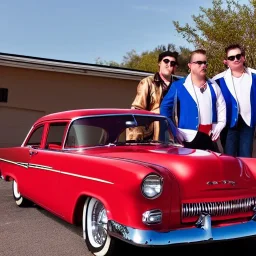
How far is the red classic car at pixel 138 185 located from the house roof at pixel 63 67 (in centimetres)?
830

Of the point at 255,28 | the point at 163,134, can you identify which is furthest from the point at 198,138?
the point at 255,28

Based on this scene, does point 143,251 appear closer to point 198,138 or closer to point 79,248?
point 79,248

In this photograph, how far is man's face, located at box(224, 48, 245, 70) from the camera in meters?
5.30

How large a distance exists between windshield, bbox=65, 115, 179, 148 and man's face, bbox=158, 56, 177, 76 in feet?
3.29

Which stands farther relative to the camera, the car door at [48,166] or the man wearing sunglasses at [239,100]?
the man wearing sunglasses at [239,100]

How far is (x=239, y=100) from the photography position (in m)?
5.37

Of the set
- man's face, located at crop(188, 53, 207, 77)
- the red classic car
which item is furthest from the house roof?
man's face, located at crop(188, 53, 207, 77)

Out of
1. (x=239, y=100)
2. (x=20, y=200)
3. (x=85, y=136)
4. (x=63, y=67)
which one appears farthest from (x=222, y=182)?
(x=63, y=67)

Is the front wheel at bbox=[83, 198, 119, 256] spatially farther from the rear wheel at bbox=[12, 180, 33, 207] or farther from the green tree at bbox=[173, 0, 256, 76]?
the green tree at bbox=[173, 0, 256, 76]

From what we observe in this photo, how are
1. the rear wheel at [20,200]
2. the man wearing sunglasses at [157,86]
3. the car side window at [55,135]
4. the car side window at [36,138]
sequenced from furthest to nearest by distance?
the rear wheel at [20,200]
the man wearing sunglasses at [157,86]
the car side window at [36,138]
the car side window at [55,135]

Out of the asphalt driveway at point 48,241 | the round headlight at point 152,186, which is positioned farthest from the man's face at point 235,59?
the round headlight at point 152,186

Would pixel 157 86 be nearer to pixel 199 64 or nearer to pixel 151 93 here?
pixel 151 93

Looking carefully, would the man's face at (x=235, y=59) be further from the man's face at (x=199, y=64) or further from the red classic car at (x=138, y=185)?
the red classic car at (x=138, y=185)

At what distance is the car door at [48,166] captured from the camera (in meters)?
4.47
